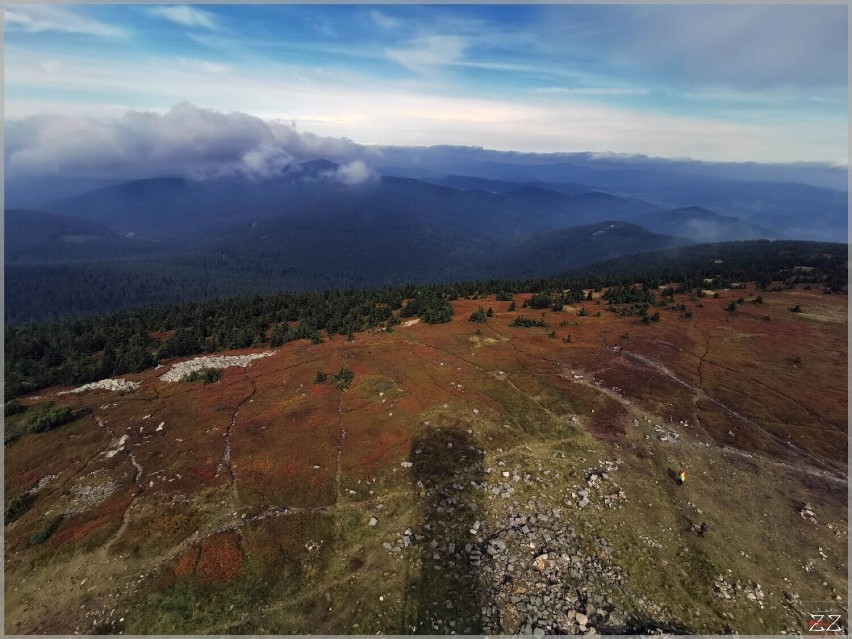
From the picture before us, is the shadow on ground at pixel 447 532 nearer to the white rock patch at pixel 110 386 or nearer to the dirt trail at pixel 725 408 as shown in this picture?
the dirt trail at pixel 725 408

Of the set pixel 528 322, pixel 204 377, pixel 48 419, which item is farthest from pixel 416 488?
pixel 528 322

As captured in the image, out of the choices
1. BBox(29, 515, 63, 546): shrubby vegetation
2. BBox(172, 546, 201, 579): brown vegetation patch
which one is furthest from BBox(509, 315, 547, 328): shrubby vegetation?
BBox(29, 515, 63, 546): shrubby vegetation

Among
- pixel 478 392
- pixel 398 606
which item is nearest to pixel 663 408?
pixel 478 392

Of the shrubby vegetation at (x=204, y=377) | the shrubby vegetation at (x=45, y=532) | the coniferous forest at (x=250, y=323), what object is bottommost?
the coniferous forest at (x=250, y=323)

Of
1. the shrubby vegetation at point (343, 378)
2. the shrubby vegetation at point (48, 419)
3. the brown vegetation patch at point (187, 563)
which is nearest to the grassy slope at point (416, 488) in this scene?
the brown vegetation patch at point (187, 563)

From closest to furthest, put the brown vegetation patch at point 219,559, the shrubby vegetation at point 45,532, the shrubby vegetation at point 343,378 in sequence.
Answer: the brown vegetation patch at point 219,559, the shrubby vegetation at point 45,532, the shrubby vegetation at point 343,378

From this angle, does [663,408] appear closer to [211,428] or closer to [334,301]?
[211,428]

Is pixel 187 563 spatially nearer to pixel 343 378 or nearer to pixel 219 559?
pixel 219 559

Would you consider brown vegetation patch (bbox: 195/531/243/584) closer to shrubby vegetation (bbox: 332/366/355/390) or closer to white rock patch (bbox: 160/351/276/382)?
shrubby vegetation (bbox: 332/366/355/390)
